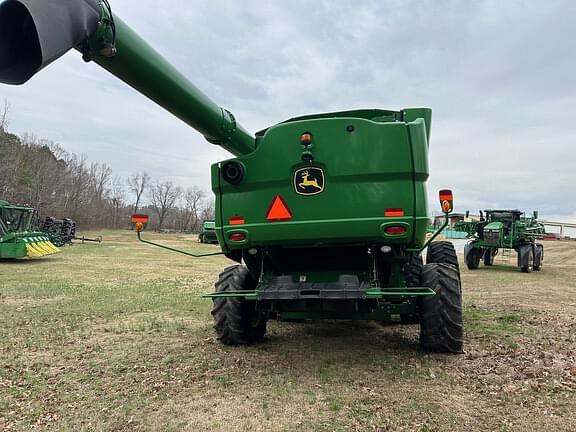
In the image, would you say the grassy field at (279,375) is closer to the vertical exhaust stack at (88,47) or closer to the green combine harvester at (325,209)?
the green combine harvester at (325,209)

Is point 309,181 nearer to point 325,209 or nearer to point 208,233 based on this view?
point 325,209

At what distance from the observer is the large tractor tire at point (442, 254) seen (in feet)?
23.4

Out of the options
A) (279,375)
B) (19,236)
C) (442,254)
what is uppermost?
(442,254)

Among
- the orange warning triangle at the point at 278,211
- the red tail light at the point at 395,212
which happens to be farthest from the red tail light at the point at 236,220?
the red tail light at the point at 395,212

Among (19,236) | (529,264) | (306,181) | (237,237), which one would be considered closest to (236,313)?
(237,237)

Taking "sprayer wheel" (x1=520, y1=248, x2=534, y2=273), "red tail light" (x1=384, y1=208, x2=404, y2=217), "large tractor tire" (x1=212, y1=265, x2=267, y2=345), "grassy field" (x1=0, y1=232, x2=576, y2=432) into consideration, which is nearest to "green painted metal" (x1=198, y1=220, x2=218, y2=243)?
"sprayer wheel" (x1=520, y1=248, x2=534, y2=273)

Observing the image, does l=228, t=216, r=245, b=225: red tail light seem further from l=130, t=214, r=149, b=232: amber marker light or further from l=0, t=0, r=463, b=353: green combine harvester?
l=130, t=214, r=149, b=232: amber marker light

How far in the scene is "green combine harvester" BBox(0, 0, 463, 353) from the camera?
12.9 feet

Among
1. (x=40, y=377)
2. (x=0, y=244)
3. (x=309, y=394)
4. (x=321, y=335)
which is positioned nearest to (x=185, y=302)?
(x=321, y=335)

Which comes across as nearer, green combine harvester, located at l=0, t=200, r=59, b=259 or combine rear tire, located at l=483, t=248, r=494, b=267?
green combine harvester, located at l=0, t=200, r=59, b=259

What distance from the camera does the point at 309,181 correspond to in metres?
4.15

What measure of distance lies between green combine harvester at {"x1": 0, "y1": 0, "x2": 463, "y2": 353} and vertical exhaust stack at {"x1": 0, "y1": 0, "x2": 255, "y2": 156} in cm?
2

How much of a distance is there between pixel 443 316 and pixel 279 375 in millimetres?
1728

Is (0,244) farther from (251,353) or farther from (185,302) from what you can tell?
(251,353)
